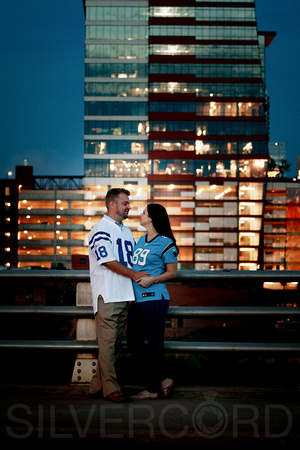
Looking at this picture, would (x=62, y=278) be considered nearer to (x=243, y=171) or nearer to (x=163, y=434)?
(x=163, y=434)

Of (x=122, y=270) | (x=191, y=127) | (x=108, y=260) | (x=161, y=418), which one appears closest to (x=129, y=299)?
(x=122, y=270)

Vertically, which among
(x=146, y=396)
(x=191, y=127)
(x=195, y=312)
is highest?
(x=191, y=127)

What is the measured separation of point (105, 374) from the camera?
4.30 metres

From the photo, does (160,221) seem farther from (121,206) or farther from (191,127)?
(191,127)

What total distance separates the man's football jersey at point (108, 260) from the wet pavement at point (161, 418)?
99 centimetres

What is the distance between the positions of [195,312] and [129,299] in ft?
2.40

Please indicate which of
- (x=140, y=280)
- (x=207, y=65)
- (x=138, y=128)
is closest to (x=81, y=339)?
(x=140, y=280)

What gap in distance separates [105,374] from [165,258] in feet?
4.28

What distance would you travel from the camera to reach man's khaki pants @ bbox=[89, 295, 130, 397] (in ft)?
14.1

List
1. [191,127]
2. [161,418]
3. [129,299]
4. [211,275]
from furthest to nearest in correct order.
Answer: [191,127]
[211,275]
[129,299]
[161,418]

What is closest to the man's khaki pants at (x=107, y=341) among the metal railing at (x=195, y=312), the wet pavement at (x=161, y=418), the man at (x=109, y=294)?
the man at (x=109, y=294)

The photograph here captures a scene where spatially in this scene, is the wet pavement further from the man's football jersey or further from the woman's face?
the woman's face

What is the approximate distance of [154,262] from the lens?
4586 millimetres

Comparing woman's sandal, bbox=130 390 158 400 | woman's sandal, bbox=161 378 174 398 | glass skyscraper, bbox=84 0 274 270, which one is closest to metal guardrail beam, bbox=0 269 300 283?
woman's sandal, bbox=161 378 174 398
